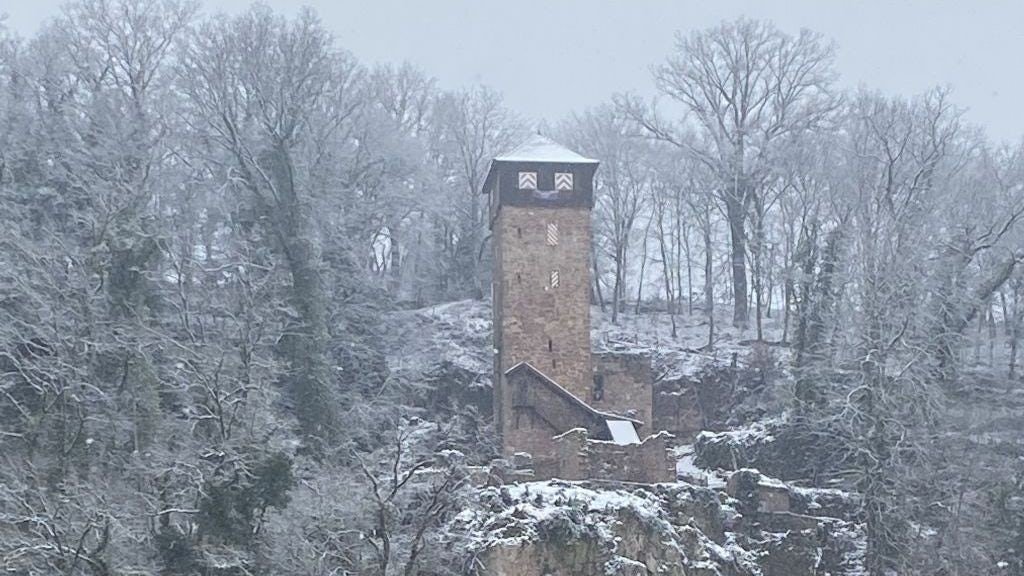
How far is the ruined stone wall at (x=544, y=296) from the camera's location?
36.6m

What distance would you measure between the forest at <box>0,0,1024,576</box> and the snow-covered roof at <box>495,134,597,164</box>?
5.12 m

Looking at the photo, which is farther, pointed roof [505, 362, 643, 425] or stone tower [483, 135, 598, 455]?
stone tower [483, 135, 598, 455]

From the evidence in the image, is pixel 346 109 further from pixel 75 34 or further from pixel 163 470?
pixel 163 470

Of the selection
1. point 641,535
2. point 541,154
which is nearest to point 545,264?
point 541,154

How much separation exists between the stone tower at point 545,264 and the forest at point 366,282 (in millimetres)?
2734

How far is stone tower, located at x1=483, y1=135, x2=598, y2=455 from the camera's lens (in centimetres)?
3669

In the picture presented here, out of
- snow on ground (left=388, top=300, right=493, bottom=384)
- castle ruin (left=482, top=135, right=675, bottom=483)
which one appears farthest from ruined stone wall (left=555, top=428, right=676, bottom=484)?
snow on ground (left=388, top=300, right=493, bottom=384)

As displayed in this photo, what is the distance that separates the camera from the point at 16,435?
23672 millimetres

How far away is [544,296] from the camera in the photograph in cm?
3709

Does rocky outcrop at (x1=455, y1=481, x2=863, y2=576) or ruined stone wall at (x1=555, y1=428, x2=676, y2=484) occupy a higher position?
ruined stone wall at (x1=555, y1=428, x2=676, y2=484)

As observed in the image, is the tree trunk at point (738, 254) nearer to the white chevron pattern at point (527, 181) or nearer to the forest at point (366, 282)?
the forest at point (366, 282)

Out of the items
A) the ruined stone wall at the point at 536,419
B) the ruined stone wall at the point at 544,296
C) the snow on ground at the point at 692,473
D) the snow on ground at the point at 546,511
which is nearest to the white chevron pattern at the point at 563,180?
the ruined stone wall at the point at 544,296

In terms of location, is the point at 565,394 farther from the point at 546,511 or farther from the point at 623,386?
the point at 546,511

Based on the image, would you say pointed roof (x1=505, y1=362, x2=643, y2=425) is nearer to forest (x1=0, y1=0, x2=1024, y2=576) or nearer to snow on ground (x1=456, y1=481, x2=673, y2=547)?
forest (x1=0, y1=0, x2=1024, y2=576)
